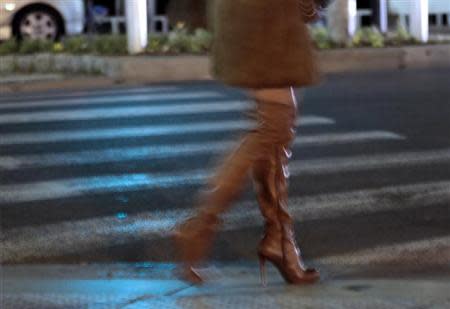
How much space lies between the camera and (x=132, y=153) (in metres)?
8.19

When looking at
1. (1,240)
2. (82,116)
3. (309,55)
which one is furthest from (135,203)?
(82,116)

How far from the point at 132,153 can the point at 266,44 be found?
4114mm

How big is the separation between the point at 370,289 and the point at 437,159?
338 cm

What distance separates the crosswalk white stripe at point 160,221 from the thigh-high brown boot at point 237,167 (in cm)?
139

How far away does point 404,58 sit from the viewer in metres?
15.4

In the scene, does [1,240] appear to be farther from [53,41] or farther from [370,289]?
[53,41]

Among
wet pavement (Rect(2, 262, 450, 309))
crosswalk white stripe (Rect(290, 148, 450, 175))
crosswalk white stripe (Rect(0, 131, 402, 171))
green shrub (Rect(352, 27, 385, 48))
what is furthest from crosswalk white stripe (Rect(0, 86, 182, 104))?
wet pavement (Rect(2, 262, 450, 309))

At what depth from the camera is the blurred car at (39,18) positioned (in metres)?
16.7

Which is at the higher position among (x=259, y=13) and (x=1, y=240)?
(x=259, y=13)

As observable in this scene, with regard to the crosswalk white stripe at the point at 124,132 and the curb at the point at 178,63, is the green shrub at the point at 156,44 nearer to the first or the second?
the curb at the point at 178,63

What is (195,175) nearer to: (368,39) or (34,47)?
(34,47)

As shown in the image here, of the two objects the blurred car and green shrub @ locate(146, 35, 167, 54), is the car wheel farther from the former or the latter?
green shrub @ locate(146, 35, 167, 54)

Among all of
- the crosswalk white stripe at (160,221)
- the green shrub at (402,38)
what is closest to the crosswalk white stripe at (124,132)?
the crosswalk white stripe at (160,221)

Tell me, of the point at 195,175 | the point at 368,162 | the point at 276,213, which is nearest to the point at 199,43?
the point at 368,162
